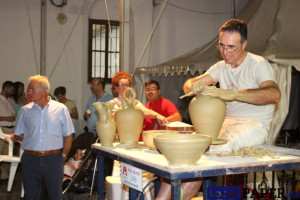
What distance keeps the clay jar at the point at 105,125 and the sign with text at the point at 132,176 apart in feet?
1.52

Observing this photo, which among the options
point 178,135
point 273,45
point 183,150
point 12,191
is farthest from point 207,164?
point 12,191

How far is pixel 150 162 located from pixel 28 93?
244 centimetres

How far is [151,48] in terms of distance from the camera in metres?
10.7

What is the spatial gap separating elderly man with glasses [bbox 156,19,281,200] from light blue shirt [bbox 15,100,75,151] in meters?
1.90

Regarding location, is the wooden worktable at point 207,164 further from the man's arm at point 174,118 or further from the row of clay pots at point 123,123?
the man's arm at point 174,118

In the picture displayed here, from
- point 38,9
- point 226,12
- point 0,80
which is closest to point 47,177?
point 0,80

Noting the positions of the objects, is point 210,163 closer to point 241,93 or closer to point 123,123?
point 241,93

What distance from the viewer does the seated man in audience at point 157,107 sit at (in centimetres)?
495

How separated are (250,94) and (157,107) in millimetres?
2676

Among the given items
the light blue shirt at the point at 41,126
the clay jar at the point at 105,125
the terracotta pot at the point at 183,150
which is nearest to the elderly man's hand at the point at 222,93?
the terracotta pot at the point at 183,150

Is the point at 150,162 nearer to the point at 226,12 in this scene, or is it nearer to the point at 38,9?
the point at 38,9

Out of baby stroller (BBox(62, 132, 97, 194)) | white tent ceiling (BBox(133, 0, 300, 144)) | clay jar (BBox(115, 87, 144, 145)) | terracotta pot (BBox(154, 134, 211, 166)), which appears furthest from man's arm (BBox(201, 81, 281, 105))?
baby stroller (BBox(62, 132, 97, 194))

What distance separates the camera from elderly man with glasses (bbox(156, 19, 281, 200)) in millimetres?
2646

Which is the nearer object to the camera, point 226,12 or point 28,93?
point 28,93
